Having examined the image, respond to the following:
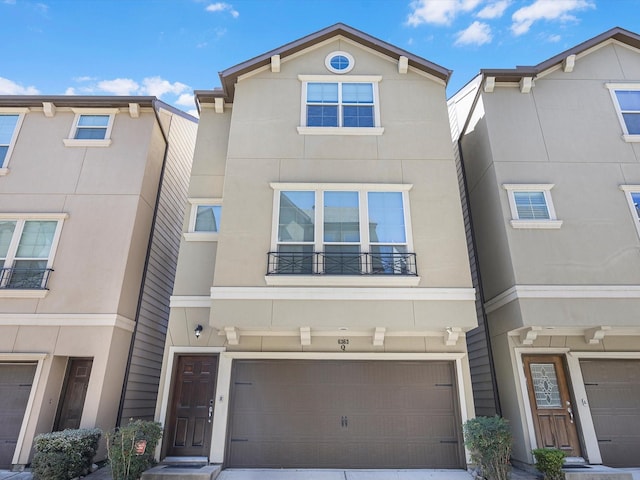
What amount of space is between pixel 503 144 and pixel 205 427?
26.6 ft

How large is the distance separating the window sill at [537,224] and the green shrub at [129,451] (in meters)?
7.39

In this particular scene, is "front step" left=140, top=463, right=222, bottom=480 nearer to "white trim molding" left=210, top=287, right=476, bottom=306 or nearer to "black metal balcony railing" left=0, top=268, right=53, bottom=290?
"white trim molding" left=210, top=287, right=476, bottom=306

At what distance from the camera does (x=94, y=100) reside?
27.8 ft

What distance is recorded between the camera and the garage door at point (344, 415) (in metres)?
6.20

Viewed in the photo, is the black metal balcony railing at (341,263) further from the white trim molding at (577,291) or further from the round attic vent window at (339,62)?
the round attic vent window at (339,62)

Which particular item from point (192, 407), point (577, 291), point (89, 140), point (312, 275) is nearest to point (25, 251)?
point (89, 140)

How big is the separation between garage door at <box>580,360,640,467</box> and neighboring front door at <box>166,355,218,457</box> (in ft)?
23.2

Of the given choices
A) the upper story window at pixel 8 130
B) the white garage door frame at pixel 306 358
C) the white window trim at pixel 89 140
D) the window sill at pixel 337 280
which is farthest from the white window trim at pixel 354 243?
the upper story window at pixel 8 130

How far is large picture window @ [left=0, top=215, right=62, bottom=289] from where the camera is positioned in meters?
7.06

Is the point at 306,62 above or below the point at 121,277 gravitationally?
above

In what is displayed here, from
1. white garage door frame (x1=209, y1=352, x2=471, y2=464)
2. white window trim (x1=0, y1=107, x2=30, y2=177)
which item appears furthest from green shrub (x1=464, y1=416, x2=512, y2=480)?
white window trim (x1=0, y1=107, x2=30, y2=177)

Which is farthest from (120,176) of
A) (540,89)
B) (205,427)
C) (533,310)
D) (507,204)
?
(540,89)

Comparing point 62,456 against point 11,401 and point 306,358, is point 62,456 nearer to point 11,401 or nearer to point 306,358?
point 11,401

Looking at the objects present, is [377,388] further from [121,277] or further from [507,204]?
[121,277]
